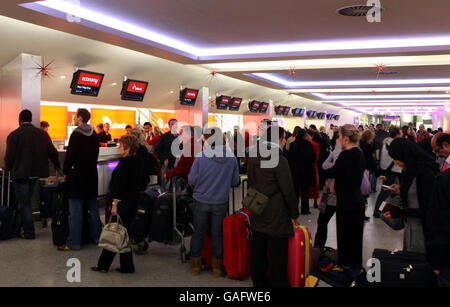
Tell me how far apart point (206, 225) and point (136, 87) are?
7516 mm

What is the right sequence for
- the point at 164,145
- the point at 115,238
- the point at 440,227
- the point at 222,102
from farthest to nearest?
the point at 222,102, the point at 164,145, the point at 115,238, the point at 440,227

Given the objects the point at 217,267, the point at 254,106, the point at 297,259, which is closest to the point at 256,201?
the point at 297,259

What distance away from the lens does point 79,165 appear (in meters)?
5.50

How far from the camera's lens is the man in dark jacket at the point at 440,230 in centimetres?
258

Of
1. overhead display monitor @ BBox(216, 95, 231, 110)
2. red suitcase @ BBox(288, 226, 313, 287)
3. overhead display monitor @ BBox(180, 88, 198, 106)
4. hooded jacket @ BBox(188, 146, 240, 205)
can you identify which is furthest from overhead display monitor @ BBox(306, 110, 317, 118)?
red suitcase @ BBox(288, 226, 313, 287)

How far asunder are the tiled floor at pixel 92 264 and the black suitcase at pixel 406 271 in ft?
4.96

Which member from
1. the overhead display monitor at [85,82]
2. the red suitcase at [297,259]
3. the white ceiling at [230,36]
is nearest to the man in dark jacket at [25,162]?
the white ceiling at [230,36]

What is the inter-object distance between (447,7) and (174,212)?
489 centimetres

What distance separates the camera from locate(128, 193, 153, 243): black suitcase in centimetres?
529

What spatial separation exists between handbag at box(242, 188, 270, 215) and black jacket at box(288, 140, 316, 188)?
156 inches

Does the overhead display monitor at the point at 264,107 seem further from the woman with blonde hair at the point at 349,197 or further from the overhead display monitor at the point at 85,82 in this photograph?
the woman with blonde hair at the point at 349,197

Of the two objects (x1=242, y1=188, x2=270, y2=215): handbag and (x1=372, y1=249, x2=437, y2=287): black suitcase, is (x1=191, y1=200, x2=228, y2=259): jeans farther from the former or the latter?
(x1=372, y1=249, x2=437, y2=287): black suitcase

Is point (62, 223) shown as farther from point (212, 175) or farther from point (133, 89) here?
point (133, 89)
